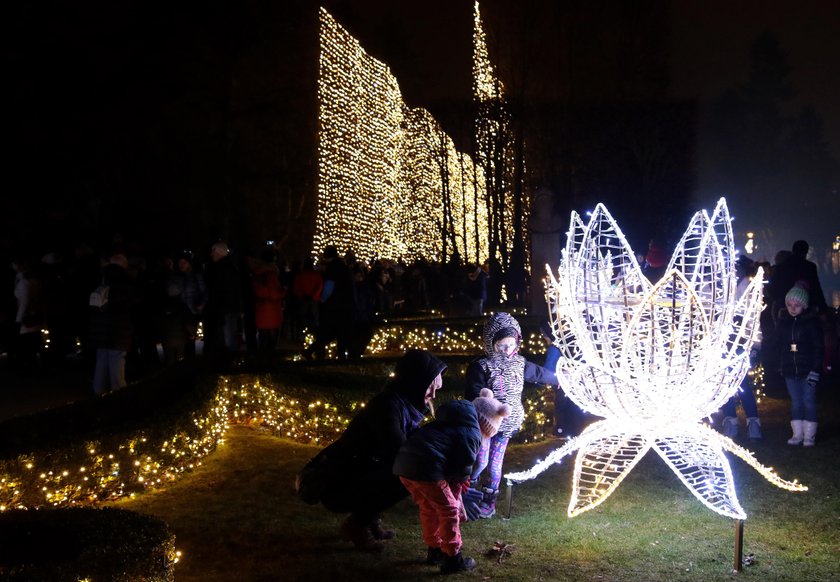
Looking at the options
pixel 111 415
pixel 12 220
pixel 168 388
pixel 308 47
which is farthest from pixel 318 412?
pixel 308 47

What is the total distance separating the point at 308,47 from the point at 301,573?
24.1 metres

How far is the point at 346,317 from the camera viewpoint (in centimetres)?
1533

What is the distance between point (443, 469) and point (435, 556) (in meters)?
0.68

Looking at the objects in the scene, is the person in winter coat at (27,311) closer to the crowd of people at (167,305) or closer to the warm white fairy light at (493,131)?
the crowd of people at (167,305)

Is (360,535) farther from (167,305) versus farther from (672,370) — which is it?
(167,305)

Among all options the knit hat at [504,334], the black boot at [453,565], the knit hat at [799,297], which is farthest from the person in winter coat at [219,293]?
the black boot at [453,565]

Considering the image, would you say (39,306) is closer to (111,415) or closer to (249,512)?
(111,415)

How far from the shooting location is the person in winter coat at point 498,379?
7.72 metres

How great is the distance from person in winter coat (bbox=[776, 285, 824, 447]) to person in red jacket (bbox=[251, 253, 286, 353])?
8.12 m

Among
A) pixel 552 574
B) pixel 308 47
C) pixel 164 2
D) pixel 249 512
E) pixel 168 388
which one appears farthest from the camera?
pixel 308 47

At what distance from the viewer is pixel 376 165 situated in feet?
106

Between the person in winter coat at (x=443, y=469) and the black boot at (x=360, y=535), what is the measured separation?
51 cm

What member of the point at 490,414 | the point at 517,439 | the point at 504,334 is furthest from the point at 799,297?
the point at 490,414

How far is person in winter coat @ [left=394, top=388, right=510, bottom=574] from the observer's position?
6.08 meters
